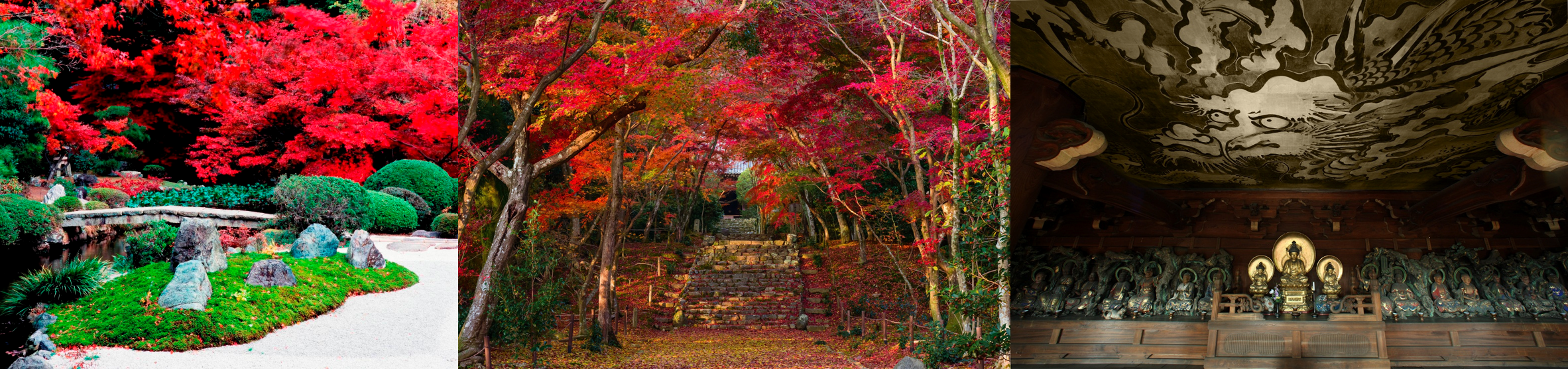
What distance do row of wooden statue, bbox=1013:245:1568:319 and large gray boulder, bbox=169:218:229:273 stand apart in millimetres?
8011

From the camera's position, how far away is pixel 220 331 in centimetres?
687

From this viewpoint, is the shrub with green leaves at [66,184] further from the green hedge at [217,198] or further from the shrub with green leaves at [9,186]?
the green hedge at [217,198]

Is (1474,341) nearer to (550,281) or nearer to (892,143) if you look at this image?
(892,143)

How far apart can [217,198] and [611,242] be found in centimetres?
672

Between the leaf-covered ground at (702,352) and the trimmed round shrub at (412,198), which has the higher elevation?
the trimmed round shrub at (412,198)

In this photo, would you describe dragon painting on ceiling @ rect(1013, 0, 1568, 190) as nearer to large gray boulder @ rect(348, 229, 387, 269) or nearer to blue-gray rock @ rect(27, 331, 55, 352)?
large gray boulder @ rect(348, 229, 387, 269)

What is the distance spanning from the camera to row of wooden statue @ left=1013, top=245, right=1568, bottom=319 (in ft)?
10.1

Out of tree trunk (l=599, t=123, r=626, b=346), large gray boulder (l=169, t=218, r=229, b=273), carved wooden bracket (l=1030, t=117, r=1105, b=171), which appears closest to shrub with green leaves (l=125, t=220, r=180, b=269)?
large gray boulder (l=169, t=218, r=229, b=273)

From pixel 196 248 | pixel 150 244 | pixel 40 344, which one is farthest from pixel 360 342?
pixel 150 244

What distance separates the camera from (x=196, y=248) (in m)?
7.87

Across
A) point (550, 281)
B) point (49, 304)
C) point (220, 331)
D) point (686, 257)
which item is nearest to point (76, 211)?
point (49, 304)

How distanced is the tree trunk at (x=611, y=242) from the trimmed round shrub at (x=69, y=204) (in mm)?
6709

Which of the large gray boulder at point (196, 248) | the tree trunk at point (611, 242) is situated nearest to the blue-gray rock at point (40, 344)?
the large gray boulder at point (196, 248)

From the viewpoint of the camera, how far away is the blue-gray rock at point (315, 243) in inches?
348
